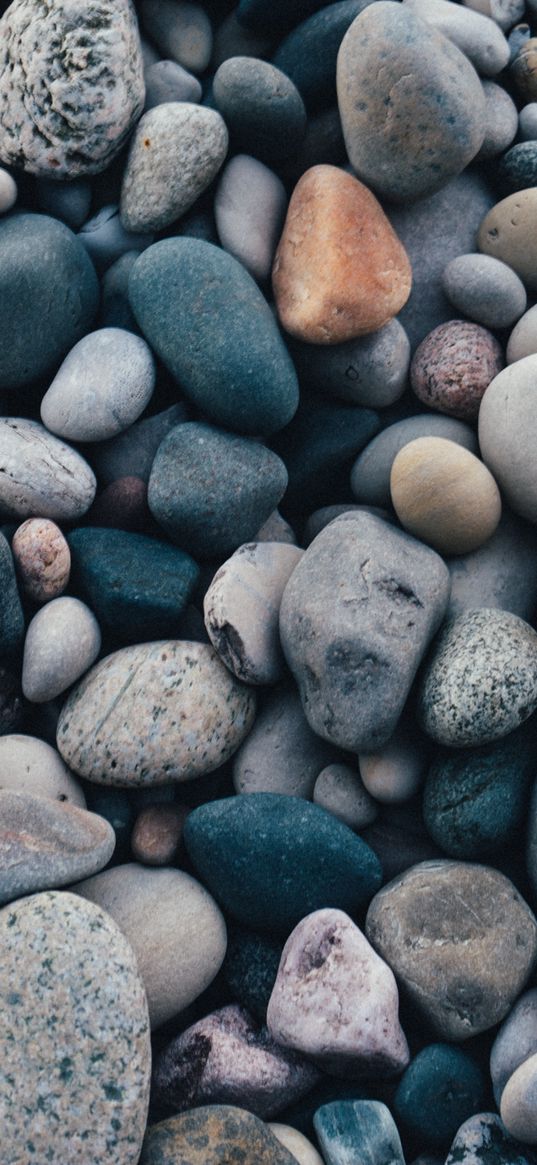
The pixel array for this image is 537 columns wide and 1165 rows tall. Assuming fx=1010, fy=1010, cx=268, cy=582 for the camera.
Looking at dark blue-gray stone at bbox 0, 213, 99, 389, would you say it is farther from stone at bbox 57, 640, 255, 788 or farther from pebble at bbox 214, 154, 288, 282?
stone at bbox 57, 640, 255, 788

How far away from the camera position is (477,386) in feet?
8.07

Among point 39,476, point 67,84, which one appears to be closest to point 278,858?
point 39,476

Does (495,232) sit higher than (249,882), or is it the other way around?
(495,232)

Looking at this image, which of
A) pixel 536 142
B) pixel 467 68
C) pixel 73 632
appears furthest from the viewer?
pixel 536 142

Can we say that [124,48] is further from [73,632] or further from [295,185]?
[73,632]

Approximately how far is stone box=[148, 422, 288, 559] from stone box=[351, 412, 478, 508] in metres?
0.22

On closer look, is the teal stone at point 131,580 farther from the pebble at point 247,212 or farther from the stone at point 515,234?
the stone at point 515,234

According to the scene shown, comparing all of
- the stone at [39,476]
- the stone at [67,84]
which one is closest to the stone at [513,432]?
the stone at [39,476]

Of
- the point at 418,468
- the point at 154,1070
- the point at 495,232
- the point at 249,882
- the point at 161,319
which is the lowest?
the point at 154,1070

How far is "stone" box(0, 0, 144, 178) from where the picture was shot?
7.91 feet

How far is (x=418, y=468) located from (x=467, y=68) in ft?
3.33

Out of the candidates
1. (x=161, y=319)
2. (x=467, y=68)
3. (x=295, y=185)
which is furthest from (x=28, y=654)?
(x=467, y=68)

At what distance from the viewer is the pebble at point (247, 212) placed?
2561 mm

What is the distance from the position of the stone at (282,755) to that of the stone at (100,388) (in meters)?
0.79
